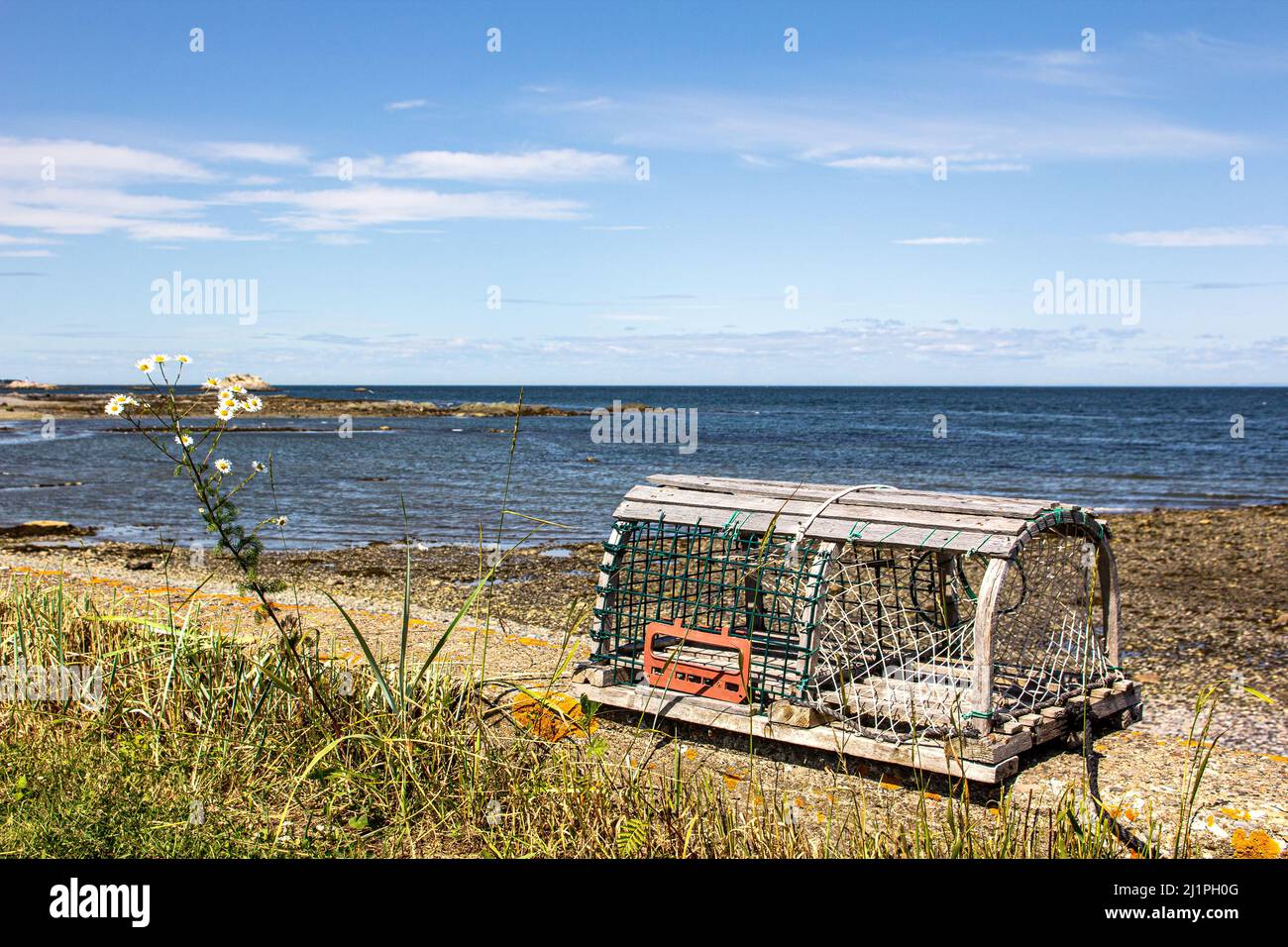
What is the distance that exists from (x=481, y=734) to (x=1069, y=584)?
4068 mm

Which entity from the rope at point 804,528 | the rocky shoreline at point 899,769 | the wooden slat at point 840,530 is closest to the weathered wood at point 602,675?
the rocky shoreline at point 899,769

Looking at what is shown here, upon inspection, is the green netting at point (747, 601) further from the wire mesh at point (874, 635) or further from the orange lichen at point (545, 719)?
the orange lichen at point (545, 719)

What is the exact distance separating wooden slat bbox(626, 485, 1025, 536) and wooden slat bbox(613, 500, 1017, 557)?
0.03m

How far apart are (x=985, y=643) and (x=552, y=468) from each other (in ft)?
88.9

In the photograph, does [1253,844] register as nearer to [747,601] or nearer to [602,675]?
[747,601]

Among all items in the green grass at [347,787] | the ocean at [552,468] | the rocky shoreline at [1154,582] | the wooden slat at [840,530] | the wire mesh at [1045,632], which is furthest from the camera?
the ocean at [552,468]

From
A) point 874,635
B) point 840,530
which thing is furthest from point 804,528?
point 874,635

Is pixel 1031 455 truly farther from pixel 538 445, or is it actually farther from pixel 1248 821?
pixel 1248 821

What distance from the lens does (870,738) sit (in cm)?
571

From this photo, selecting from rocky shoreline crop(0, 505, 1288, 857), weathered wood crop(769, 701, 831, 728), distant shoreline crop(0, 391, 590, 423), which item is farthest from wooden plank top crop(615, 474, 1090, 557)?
distant shoreline crop(0, 391, 590, 423)

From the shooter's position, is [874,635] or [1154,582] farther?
[1154,582]

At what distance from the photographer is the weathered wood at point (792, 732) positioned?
17.4 ft

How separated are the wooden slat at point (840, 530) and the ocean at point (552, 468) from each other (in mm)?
6810
